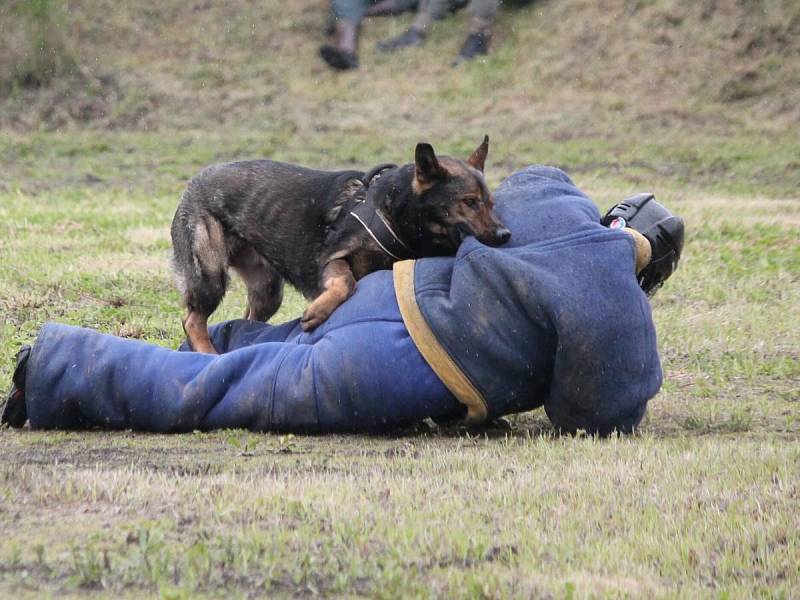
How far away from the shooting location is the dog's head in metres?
6.15

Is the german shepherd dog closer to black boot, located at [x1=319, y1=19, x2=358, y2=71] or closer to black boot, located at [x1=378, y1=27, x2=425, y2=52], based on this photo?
black boot, located at [x1=319, y1=19, x2=358, y2=71]

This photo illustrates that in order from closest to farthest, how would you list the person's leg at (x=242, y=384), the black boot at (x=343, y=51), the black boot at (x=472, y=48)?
the person's leg at (x=242, y=384)
the black boot at (x=472, y=48)
the black boot at (x=343, y=51)

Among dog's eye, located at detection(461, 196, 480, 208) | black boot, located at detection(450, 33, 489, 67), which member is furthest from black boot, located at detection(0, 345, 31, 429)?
black boot, located at detection(450, 33, 489, 67)

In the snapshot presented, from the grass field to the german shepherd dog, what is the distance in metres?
0.96

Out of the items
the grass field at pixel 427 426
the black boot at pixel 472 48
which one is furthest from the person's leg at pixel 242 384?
the black boot at pixel 472 48

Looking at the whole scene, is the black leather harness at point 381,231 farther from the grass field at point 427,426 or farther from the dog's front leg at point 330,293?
the grass field at point 427,426

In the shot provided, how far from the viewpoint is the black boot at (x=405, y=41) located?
22906 mm

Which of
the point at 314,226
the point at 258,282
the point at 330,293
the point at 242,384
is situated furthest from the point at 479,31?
the point at 242,384

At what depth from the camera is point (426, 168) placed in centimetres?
634

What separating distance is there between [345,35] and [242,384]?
58.3ft

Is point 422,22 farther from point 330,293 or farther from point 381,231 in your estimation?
point 330,293

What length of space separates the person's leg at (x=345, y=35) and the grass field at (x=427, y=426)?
14.9 inches

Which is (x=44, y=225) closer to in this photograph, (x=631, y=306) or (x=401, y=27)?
(x=631, y=306)

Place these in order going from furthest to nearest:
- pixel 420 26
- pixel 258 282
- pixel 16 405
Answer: pixel 420 26 → pixel 258 282 → pixel 16 405
